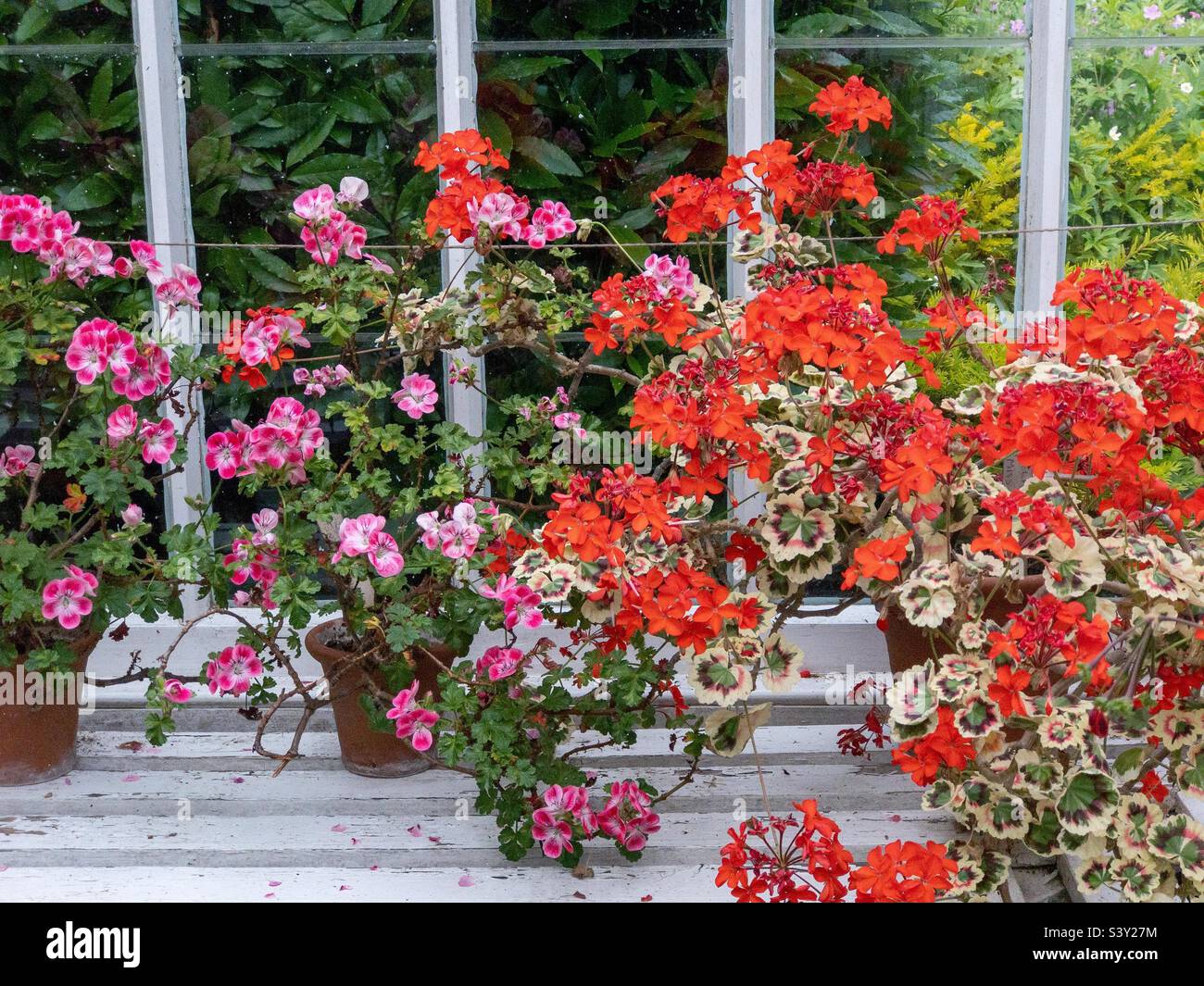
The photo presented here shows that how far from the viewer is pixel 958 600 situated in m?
1.87

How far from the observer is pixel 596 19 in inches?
106

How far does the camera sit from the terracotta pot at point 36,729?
2.42 metres

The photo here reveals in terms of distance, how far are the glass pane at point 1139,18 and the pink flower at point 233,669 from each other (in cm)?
205

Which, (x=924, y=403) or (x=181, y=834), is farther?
(x=181, y=834)

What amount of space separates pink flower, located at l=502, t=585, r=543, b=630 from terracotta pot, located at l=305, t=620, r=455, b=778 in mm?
351

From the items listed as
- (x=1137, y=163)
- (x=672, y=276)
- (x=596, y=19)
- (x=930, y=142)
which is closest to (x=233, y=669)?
(x=672, y=276)

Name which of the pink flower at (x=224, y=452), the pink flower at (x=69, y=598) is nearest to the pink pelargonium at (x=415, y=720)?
the pink flower at (x=224, y=452)

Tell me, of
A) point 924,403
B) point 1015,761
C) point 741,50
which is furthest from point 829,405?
point 741,50

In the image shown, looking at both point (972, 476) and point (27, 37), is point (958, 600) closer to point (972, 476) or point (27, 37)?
point (972, 476)

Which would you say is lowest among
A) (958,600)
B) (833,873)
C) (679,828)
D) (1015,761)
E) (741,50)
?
(679,828)

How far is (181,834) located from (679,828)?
87 centimetres

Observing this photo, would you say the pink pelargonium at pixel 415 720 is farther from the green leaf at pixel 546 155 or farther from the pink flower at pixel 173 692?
the green leaf at pixel 546 155

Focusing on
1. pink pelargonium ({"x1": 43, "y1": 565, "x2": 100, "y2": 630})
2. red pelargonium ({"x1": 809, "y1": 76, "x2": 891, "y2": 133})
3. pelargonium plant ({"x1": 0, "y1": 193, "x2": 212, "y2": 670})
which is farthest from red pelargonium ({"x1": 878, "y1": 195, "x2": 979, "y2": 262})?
pink pelargonium ({"x1": 43, "y1": 565, "x2": 100, "y2": 630})

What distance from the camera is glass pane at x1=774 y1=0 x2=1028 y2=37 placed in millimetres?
2686
